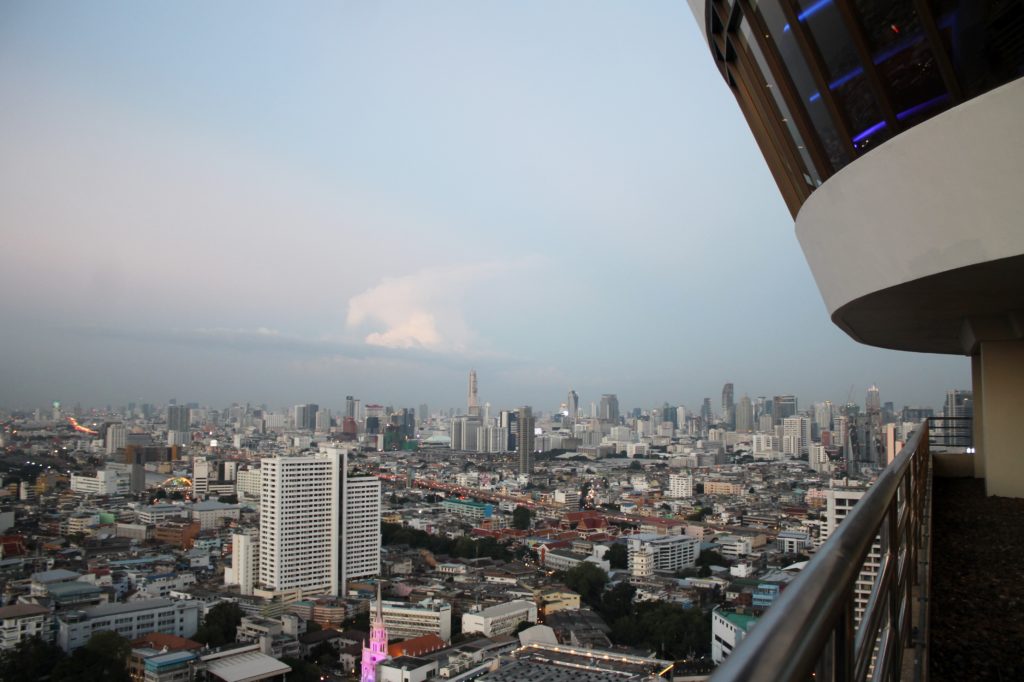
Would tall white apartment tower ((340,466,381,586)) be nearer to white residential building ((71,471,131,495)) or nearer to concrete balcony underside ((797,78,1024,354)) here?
white residential building ((71,471,131,495))

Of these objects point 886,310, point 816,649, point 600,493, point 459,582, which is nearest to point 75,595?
point 459,582

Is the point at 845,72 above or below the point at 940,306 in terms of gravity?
above

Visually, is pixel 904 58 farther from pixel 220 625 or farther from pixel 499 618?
pixel 220 625

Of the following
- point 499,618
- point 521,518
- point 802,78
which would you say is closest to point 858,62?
point 802,78

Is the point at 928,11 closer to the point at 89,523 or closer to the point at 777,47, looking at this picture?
the point at 777,47

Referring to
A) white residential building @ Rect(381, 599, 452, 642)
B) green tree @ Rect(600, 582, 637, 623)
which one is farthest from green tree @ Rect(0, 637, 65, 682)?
green tree @ Rect(600, 582, 637, 623)

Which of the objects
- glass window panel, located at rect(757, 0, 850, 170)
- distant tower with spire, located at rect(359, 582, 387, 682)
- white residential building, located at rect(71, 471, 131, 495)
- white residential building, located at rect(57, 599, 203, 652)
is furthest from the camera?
white residential building, located at rect(71, 471, 131, 495)
